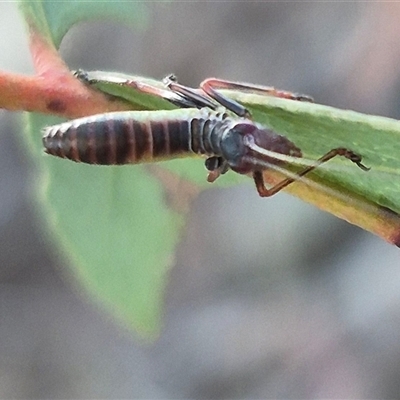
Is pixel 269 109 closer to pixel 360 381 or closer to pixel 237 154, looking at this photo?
pixel 237 154

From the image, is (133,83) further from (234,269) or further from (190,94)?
(234,269)

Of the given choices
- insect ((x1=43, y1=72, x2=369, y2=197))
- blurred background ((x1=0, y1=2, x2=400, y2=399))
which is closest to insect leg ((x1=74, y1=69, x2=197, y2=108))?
insect ((x1=43, y1=72, x2=369, y2=197))

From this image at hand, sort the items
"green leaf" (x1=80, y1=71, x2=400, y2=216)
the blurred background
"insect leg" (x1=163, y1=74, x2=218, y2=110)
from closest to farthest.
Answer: "green leaf" (x1=80, y1=71, x2=400, y2=216) < "insect leg" (x1=163, y1=74, x2=218, y2=110) < the blurred background

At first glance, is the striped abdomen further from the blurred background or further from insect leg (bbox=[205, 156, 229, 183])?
the blurred background

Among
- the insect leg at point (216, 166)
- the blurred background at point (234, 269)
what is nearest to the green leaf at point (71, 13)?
the insect leg at point (216, 166)

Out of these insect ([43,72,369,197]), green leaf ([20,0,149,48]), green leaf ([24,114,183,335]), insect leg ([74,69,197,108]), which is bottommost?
insect ([43,72,369,197])

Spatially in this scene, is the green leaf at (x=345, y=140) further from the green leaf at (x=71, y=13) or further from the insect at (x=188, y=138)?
the green leaf at (x=71, y=13)
